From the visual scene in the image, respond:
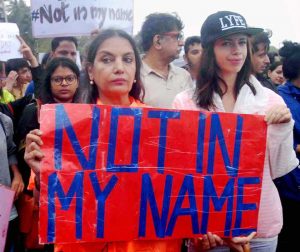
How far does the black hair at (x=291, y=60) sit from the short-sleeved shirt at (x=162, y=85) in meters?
0.75

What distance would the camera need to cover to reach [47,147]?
184 centimetres

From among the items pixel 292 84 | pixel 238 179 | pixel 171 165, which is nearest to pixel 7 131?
pixel 171 165

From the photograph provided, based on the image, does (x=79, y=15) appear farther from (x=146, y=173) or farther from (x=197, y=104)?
(x=146, y=173)

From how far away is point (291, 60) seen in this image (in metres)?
3.72

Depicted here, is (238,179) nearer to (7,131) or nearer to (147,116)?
(147,116)

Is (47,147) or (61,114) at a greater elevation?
(61,114)

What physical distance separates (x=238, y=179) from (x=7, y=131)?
158 centimetres

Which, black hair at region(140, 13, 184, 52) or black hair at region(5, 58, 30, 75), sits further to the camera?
black hair at region(5, 58, 30, 75)

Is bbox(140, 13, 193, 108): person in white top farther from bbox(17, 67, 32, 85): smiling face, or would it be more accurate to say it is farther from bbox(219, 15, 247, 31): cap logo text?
bbox(17, 67, 32, 85): smiling face

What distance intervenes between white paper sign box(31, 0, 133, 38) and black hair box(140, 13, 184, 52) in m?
0.18

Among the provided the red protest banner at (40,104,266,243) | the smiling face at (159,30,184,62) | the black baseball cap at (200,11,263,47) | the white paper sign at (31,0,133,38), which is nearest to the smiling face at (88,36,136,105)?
the red protest banner at (40,104,266,243)

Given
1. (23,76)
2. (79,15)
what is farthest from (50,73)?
(23,76)

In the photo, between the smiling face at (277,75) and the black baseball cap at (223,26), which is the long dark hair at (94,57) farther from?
the smiling face at (277,75)

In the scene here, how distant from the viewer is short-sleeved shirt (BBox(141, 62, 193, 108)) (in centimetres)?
342
